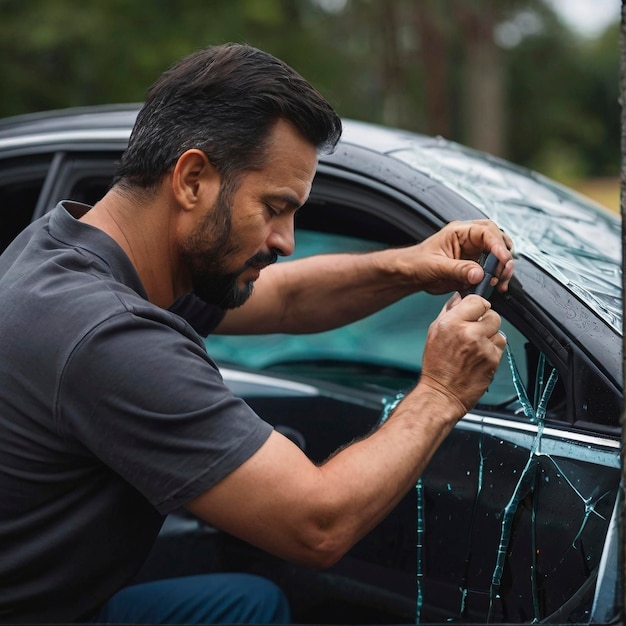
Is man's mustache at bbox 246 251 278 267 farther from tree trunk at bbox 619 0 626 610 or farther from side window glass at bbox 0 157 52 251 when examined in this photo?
side window glass at bbox 0 157 52 251

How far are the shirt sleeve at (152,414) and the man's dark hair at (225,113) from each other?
1.34ft

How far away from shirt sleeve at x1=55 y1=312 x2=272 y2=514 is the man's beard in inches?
12.7

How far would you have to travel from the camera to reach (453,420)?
162 centimetres

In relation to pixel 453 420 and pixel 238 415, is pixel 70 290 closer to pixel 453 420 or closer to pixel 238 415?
pixel 238 415

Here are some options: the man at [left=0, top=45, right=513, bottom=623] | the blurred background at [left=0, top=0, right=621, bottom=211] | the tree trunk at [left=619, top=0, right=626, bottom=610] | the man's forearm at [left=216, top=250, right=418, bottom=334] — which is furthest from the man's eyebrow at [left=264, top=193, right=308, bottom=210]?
the blurred background at [left=0, top=0, right=621, bottom=211]

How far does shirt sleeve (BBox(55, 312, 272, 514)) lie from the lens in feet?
4.64

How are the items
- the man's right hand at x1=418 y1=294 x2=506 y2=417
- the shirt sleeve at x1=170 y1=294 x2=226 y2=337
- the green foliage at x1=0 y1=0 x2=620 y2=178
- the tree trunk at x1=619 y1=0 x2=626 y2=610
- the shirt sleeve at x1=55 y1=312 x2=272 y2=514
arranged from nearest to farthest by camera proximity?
the tree trunk at x1=619 y1=0 x2=626 y2=610
the shirt sleeve at x1=55 y1=312 x2=272 y2=514
the man's right hand at x1=418 y1=294 x2=506 y2=417
the shirt sleeve at x1=170 y1=294 x2=226 y2=337
the green foliage at x1=0 y1=0 x2=620 y2=178

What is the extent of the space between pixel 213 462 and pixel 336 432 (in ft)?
3.05

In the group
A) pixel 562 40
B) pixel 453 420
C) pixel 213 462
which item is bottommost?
pixel 213 462

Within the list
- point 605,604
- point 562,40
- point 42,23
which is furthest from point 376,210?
point 562,40

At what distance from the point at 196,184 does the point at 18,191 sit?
3.55ft

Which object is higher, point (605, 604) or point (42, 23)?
point (42, 23)

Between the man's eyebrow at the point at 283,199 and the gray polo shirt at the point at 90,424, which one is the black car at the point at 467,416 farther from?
the gray polo shirt at the point at 90,424

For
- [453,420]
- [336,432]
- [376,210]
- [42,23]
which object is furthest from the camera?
[42,23]
